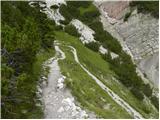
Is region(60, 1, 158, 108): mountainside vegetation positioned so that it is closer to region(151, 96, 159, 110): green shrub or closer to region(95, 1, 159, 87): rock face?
region(151, 96, 159, 110): green shrub

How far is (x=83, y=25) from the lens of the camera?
5556 centimetres

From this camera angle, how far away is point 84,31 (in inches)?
2121

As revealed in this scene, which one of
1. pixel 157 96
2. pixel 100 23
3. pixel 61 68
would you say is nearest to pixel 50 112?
pixel 61 68

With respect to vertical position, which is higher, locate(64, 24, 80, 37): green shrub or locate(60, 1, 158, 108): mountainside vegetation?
locate(64, 24, 80, 37): green shrub

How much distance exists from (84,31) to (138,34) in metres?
6.30

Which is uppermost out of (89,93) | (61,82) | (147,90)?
(61,82)

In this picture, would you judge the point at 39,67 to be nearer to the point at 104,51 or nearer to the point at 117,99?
the point at 117,99

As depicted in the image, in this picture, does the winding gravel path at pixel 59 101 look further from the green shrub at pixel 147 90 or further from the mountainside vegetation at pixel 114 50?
the green shrub at pixel 147 90

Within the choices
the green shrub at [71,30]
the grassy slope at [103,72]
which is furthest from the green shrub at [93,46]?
Result: the green shrub at [71,30]

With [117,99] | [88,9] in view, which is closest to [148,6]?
[88,9]

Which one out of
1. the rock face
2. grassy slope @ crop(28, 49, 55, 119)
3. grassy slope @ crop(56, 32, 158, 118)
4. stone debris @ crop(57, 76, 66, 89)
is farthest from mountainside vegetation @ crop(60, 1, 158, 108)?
stone debris @ crop(57, 76, 66, 89)

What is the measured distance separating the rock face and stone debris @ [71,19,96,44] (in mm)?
4315

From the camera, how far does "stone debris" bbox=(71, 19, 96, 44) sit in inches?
2037

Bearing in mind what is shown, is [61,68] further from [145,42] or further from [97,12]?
[97,12]
